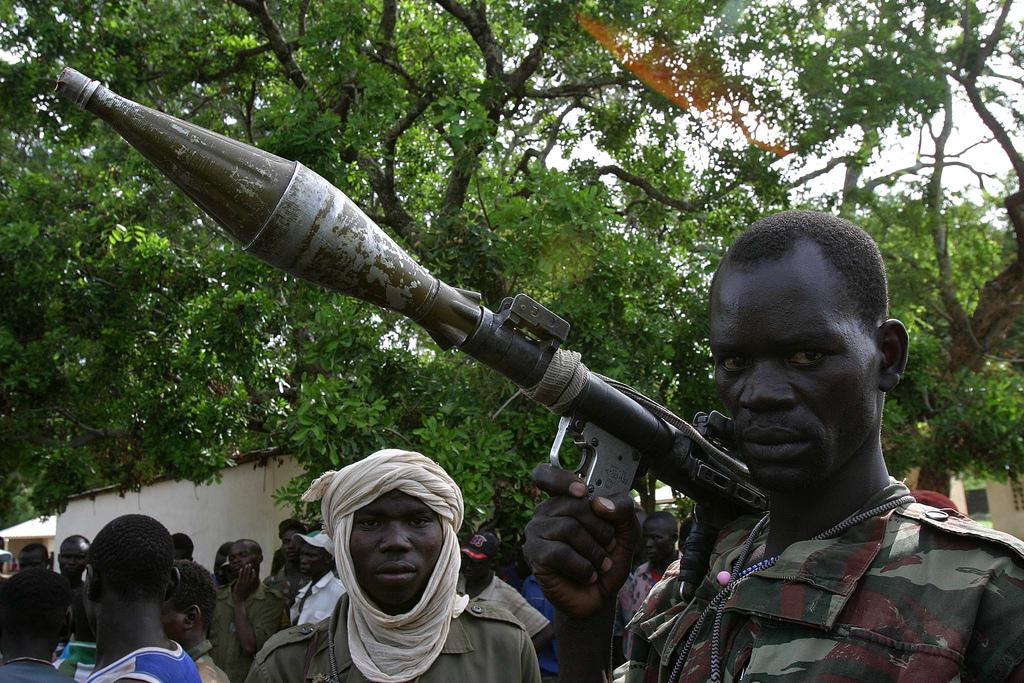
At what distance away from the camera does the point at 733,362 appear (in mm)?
1704

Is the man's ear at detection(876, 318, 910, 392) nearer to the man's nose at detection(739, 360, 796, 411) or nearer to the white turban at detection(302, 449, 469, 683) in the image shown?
the man's nose at detection(739, 360, 796, 411)

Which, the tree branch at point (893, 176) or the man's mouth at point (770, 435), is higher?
the tree branch at point (893, 176)

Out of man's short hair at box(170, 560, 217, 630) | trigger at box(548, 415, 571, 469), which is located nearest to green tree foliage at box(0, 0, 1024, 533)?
man's short hair at box(170, 560, 217, 630)

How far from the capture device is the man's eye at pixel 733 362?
1.69 meters

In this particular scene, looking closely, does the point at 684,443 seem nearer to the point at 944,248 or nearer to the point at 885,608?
the point at 885,608

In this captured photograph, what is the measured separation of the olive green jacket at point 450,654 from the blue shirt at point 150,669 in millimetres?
222

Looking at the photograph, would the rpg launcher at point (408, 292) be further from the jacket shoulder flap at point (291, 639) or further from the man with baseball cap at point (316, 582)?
the man with baseball cap at point (316, 582)

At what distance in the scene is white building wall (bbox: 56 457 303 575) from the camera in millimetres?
13133

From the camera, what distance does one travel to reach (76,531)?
16859 millimetres

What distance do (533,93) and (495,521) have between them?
14.6 feet

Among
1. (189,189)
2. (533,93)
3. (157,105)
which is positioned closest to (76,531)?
(157,105)

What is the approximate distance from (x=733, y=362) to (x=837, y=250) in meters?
0.27

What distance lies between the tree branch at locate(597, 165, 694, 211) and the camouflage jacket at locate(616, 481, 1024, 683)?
7.97m

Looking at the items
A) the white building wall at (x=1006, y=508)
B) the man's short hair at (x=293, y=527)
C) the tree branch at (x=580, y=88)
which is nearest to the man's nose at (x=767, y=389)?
the man's short hair at (x=293, y=527)
